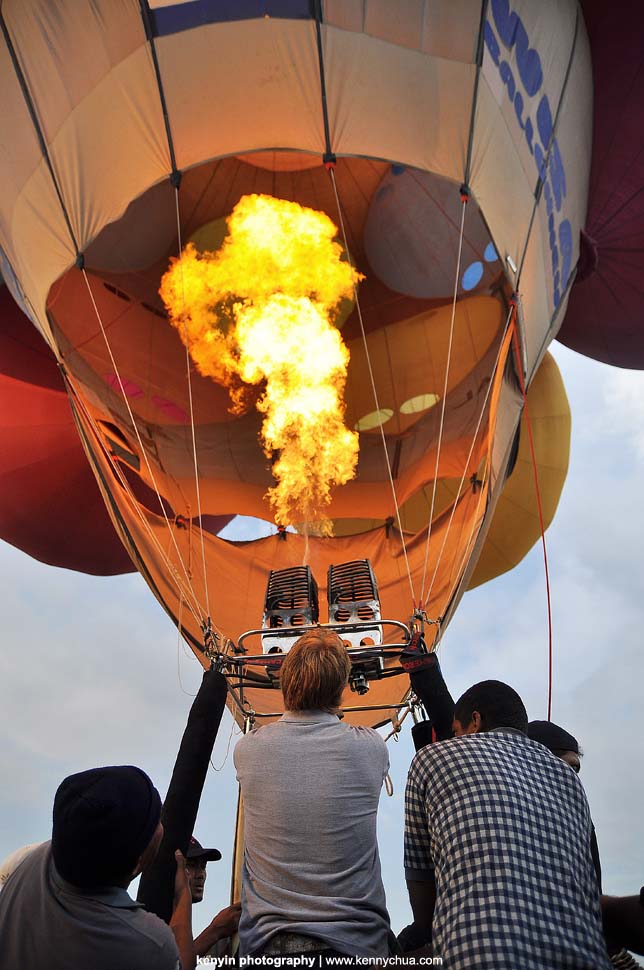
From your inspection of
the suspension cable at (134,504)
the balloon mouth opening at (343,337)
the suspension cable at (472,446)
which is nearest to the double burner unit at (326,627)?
the suspension cable at (472,446)

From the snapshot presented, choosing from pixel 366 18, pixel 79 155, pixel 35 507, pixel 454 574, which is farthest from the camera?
pixel 35 507

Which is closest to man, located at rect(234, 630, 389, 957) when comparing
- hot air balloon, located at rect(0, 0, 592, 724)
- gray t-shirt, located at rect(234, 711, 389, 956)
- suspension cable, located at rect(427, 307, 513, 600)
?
gray t-shirt, located at rect(234, 711, 389, 956)

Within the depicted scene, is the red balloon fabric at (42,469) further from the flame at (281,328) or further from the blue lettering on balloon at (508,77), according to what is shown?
the blue lettering on balloon at (508,77)

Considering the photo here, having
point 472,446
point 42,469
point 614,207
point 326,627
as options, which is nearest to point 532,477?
point 472,446

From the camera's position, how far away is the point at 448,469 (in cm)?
476

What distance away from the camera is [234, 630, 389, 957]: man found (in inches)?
46.1

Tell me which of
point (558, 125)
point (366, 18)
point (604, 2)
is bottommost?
point (366, 18)

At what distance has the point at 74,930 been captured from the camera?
1.07 m

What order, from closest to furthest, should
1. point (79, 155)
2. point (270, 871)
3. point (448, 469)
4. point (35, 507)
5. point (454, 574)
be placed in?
point (270, 871)
point (79, 155)
point (454, 574)
point (448, 469)
point (35, 507)

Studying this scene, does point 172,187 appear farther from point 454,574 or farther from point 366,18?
point 454,574

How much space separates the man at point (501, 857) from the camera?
40.1 inches

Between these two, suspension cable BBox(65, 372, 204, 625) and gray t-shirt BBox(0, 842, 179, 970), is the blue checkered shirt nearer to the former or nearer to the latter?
gray t-shirt BBox(0, 842, 179, 970)

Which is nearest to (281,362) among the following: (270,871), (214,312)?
(214,312)

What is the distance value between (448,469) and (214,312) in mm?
1713
